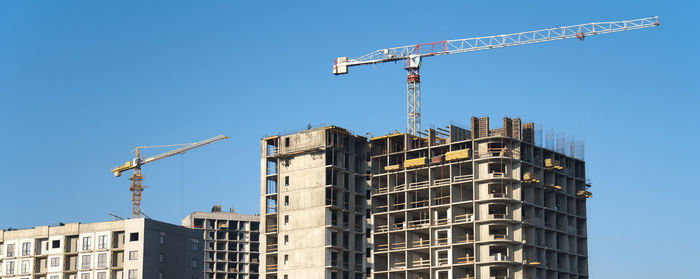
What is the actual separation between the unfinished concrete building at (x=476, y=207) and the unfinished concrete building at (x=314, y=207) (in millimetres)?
3302

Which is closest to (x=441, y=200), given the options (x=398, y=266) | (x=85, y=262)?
(x=398, y=266)

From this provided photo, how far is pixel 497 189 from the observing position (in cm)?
16125

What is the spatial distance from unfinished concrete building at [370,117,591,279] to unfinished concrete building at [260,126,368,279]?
330 centimetres

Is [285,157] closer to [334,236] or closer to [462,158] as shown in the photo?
[334,236]

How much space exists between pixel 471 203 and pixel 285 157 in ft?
107

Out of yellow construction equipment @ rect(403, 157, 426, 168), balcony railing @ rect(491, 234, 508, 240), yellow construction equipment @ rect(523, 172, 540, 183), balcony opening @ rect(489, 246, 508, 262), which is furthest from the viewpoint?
yellow construction equipment @ rect(403, 157, 426, 168)

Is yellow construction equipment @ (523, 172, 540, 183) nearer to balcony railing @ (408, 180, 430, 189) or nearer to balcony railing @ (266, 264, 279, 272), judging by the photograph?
balcony railing @ (408, 180, 430, 189)

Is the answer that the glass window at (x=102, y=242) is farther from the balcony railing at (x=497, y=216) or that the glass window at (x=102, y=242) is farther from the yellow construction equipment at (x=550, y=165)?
the yellow construction equipment at (x=550, y=165)

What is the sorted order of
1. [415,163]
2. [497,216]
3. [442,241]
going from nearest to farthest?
[497,216], [442,241], [415,163]

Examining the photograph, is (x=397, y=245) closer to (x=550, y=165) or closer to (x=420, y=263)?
(x=420, y=263)

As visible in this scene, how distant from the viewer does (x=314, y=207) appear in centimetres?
16812

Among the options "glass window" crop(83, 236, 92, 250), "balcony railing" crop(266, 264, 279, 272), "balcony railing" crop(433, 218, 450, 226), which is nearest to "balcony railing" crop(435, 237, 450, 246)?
"balcony railing" crop(433, 218, 450, 226)

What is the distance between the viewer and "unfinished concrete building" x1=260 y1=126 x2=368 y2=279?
16712 cm

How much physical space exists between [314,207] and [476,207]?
85.7 feet
